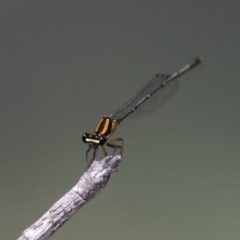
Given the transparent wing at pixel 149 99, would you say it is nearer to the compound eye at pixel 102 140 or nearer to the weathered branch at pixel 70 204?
the compound eye at pixel 102 140

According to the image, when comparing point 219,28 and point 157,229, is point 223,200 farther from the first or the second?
point 219,28

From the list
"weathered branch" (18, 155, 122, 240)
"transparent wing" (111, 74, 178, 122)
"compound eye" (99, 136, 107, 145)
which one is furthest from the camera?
"transparent wing" (111, 74, 178, 122)

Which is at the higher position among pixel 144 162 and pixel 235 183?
pixel 144 162

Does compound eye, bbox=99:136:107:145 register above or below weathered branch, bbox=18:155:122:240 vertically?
above

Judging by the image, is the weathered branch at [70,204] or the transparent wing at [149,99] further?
the transparent wing at [149,99]

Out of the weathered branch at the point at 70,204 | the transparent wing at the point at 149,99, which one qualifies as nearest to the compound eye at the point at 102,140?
the weathered branch at the point at 70,204

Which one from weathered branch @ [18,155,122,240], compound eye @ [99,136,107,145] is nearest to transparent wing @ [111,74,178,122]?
compound eye @ [99,136,107,145]

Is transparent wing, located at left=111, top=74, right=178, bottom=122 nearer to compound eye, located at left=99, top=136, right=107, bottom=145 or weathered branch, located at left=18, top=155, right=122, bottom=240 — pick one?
compound eye, located at left=99, top=136, right=107, bottom=145

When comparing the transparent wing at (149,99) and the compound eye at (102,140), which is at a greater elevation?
the transparent wing at (149,99)

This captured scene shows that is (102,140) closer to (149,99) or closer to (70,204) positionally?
(70,204)

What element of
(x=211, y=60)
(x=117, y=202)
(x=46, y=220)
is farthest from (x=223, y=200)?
(x=46, y=220)

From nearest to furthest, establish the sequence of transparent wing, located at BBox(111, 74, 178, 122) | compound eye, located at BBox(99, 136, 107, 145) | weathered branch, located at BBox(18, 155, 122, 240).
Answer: weathered branch, located at BBox(18, 155, 122, 240) → compound eye, located at BBox(99, 136, 107, 145) → transparent wing, located at BBox(111, 74, 178, 122)
